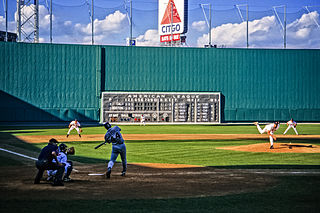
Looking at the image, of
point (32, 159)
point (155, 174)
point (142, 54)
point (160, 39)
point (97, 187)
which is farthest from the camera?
point (160, 39)

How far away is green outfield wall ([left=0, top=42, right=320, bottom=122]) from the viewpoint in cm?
5525

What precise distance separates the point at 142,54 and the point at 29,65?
1561 cm

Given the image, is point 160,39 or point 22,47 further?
point 160,39

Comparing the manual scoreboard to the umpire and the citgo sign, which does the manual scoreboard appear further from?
the umpire

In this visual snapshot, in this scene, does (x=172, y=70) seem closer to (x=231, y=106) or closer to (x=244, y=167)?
(x=231, y=106)

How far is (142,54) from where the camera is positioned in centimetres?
5931

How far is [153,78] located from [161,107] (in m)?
4.75

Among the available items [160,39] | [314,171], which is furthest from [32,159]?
[160,39]

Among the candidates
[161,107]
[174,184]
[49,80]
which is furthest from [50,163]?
[49,80]

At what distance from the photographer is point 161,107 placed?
5731 centimetres

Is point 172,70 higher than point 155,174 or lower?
higher

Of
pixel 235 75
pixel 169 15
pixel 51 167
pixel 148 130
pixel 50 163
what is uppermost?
pixel 169 15

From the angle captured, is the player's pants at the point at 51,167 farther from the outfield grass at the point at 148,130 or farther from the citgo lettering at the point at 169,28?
the citgo lettering at the point at 169,28

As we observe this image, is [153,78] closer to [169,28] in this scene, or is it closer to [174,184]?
[169,28]
